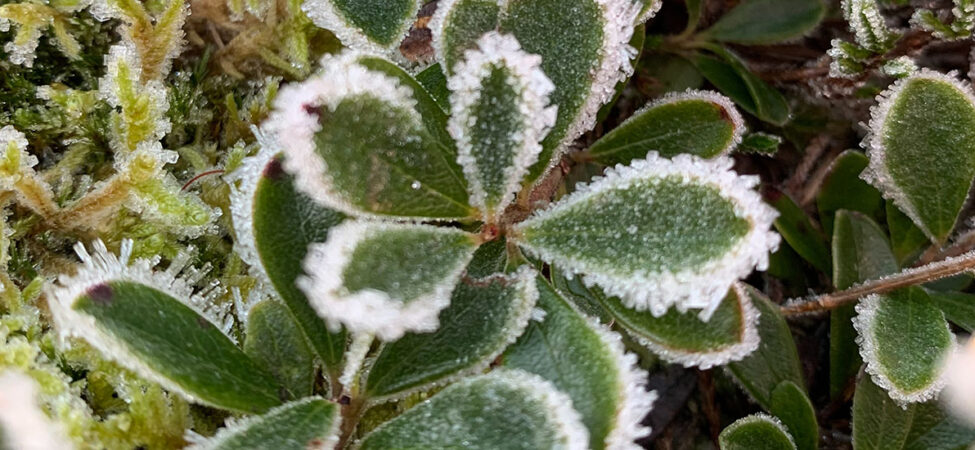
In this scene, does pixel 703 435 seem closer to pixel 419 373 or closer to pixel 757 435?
pixel 757 435

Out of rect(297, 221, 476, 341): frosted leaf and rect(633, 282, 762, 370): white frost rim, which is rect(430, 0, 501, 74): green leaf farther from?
rect(633, 282, 762, 370): white frost rim

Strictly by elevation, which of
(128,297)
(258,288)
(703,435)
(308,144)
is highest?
(308,144)

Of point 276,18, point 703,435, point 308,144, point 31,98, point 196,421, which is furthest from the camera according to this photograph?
point 703,435

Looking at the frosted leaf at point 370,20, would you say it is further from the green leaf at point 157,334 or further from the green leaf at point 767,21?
the green leaf at point 767,21

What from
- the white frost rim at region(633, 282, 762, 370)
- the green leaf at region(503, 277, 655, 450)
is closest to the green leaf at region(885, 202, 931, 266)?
the white frost rim at region(633, 282, 762, 370)

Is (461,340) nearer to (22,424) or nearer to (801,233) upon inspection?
(22,424)

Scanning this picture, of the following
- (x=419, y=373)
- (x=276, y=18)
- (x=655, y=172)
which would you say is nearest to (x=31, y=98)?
(x=276, y=18)
